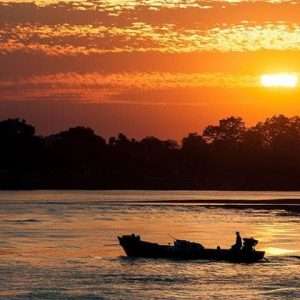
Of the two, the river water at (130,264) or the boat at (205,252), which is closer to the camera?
the river water at (130,264)

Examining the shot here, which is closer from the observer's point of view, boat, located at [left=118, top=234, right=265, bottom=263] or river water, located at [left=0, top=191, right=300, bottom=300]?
river water, located at [left=0, top=191, right=300, bottom=300]

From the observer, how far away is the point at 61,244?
77438 millimetres

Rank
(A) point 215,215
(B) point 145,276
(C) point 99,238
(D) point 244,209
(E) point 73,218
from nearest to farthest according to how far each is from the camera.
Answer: (B) point 145,276, (C) point 99,238, (E) point 73,218, (A) point 215,215, (D) point 244,209

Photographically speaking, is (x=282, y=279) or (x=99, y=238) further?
(x=99, y=238)

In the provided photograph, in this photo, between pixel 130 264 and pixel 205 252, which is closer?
pixel 130 264

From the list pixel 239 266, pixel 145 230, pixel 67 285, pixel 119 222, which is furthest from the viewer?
pixel 119 222

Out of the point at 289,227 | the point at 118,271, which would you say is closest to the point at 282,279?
the point at 118,271

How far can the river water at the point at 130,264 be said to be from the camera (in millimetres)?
52562

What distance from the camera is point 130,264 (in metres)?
63.5

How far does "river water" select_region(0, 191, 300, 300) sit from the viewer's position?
52562 mm

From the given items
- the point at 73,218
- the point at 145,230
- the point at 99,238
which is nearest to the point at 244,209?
the point at 73,218

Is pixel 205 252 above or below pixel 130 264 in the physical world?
above

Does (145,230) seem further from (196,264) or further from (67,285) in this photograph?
(67,285)

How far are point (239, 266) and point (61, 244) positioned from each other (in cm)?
1935
